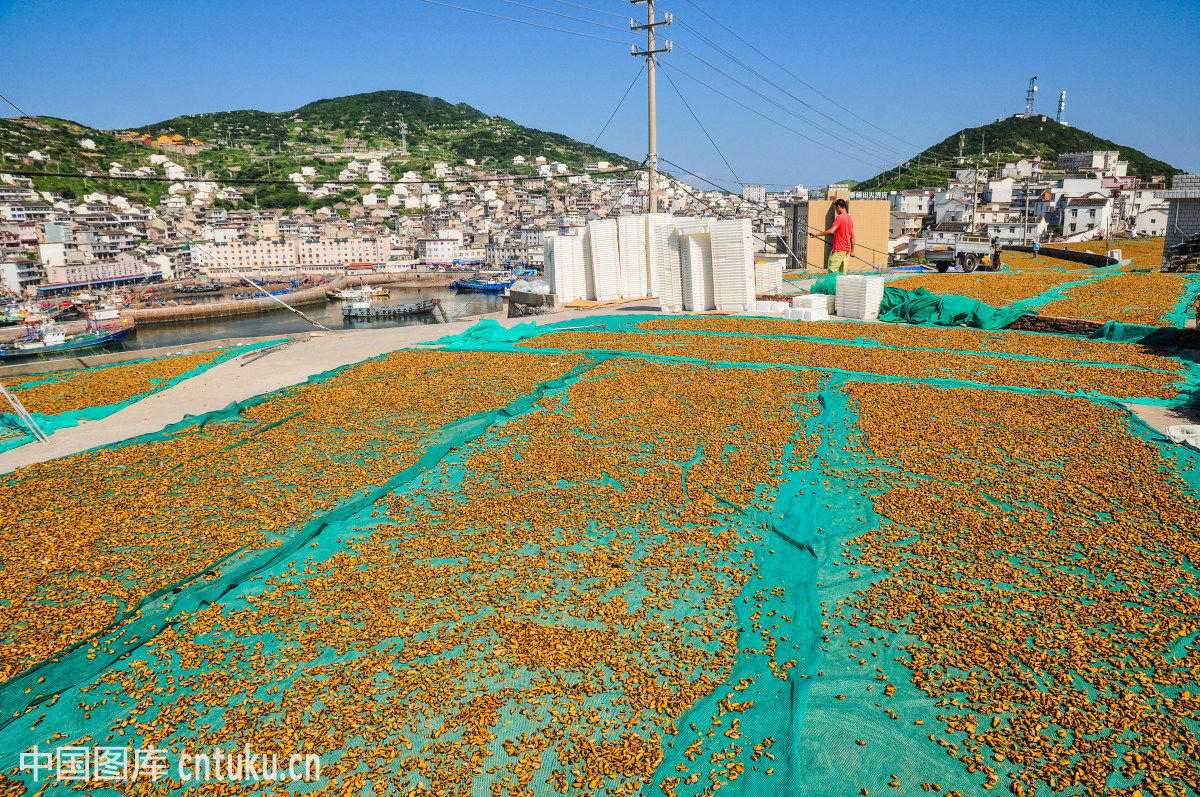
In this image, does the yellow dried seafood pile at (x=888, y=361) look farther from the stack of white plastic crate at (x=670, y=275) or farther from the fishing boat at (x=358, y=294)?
the fishing boat at (x=358, y=294)

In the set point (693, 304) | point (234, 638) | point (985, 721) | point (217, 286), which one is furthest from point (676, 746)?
point (217, 286)

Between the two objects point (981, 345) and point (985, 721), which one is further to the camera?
point (981, 345)

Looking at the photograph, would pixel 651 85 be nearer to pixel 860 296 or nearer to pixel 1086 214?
pixel 860 296

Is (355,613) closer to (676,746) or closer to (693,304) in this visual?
(676,746)

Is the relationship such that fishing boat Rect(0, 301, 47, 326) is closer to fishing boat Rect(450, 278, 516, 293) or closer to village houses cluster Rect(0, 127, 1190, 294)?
village houses cluster Rect(0, 127, 1190, 294)

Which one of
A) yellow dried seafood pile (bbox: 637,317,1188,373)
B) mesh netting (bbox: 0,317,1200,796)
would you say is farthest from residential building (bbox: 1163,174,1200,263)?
mesh netting (bbox: 0,317,1200,796)
